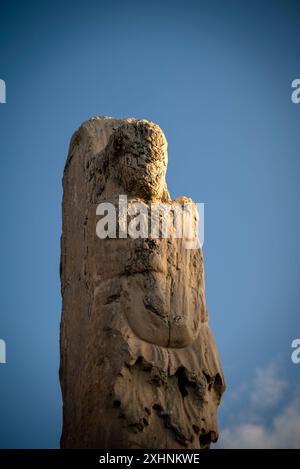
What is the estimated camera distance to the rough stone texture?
819cm

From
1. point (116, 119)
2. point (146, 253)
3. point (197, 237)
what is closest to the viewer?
point (146, 253)

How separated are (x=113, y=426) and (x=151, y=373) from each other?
24.5 inches

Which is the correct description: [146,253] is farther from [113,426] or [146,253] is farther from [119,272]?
[113,426]

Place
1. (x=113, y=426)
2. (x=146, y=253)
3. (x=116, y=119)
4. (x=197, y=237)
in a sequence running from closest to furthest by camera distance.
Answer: (x=113, y=426)
(x=146, y=253)
(x=197, y=237)
(x=116, y=119)

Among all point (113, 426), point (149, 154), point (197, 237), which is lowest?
Answer: point (113, 426)

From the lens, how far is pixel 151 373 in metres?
8.29

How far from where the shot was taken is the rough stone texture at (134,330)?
8188 millimetres

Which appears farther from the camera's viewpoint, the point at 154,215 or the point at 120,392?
the point at 154,215

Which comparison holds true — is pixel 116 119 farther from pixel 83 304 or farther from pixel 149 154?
pixel 83 304

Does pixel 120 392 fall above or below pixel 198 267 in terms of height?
below

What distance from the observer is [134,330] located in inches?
334

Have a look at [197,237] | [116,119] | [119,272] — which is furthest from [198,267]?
[116,119]

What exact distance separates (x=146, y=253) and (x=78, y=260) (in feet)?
3.78

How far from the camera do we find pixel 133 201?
29.6 ft
